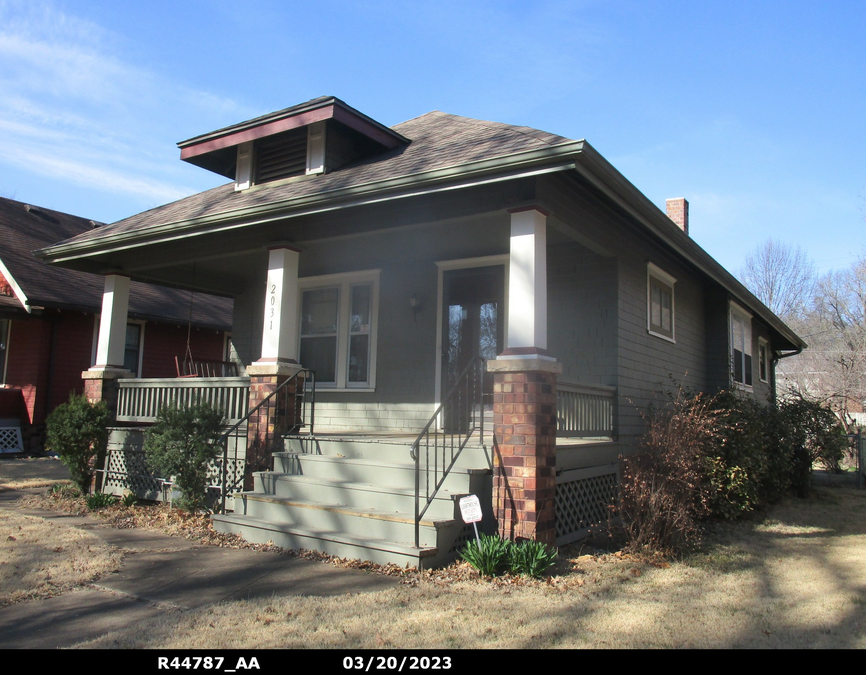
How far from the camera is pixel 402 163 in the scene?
725 centimetres

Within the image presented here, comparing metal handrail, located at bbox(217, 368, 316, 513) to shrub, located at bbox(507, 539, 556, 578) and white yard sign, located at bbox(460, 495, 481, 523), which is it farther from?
shrub, located at bbox(507, 539, 556, 578)

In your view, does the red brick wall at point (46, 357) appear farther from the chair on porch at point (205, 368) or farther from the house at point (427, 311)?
the house at point (427, 311)

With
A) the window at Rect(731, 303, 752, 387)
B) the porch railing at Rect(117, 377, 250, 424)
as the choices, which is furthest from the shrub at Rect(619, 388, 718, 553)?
the window at Rect(731, 303, 752, 387)

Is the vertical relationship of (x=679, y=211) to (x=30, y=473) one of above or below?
above

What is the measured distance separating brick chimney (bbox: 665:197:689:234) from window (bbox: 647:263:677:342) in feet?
13.7

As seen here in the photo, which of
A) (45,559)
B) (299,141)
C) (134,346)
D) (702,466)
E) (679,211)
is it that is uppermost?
(679,211)

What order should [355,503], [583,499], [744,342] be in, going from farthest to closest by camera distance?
[744,342] < [583,499] < [355,503]

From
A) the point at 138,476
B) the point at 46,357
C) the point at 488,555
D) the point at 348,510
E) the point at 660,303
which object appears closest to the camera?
the point at 488,555

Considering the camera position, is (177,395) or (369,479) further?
(177,395)

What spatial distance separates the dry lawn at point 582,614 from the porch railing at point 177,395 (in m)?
4.08

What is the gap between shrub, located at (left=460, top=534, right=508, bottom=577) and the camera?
511 cm

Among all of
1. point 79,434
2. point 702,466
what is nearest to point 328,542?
point 702,466

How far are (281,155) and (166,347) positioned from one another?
28.8ft

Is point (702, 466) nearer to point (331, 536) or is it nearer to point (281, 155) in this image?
point (331, 536)
